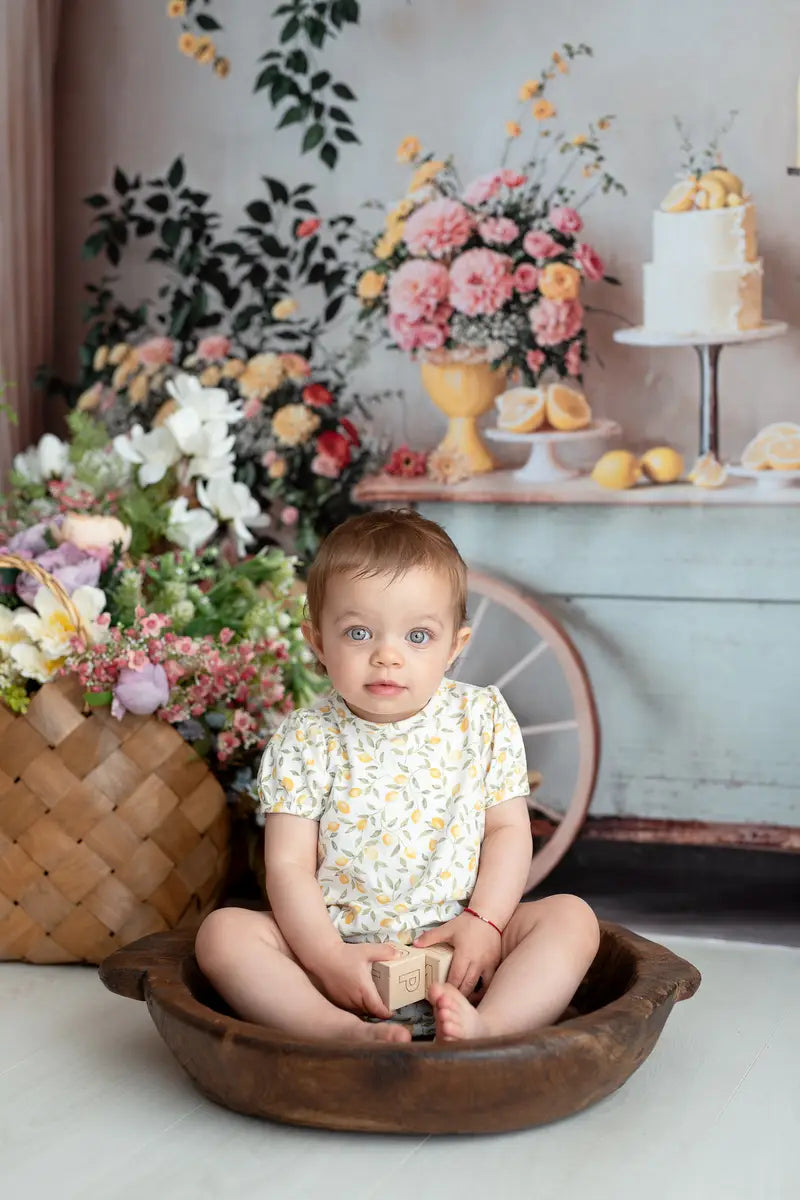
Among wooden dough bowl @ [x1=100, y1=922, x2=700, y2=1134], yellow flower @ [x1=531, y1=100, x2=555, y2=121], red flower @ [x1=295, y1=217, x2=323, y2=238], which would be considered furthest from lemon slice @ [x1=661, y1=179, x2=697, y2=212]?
wooden dough bowl @ [x1=100, y1=922, x2=700, y2=1134]

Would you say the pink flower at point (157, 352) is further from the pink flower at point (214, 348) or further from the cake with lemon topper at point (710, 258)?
the cake with lemon topper at point (710, 258)

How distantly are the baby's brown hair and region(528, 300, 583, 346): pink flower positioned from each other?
0.67 m

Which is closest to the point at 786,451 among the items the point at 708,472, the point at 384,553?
the point at 708,472

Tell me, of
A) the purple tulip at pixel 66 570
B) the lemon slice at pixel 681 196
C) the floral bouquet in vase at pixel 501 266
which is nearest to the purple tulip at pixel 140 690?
the purple tulip at pixel 66 570

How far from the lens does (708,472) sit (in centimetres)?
223

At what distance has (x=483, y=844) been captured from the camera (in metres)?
1.74

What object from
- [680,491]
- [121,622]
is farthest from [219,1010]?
[680,491]

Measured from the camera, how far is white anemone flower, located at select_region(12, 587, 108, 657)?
1962 millimetres

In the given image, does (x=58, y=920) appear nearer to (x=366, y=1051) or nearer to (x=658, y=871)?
(x=366, y=1051)

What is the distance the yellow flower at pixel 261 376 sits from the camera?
2.44 m

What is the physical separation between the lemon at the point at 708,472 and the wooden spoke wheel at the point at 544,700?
0.32 m

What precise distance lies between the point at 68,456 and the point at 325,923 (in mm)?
960

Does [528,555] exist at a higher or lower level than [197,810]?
higher

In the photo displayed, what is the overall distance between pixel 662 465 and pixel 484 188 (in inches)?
20.5
